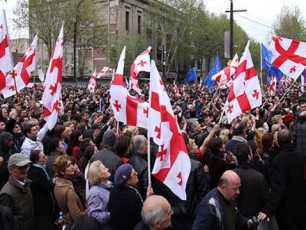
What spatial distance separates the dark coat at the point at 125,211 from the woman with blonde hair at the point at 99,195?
31 cm

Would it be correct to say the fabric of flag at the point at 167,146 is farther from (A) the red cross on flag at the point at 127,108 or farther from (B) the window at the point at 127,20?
(B) the window at the point at 127,20

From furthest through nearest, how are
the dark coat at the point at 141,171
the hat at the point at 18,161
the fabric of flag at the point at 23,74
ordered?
1. the fabric of flag at the point at 23,74
2. the dark coat at the point at 141,171
3. the hat at the point at 18,161

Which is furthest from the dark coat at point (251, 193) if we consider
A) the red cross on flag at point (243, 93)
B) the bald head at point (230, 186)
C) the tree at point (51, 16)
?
the tree at point (51, 16)

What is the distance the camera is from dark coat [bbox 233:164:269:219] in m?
4.48

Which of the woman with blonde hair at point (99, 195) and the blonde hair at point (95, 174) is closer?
the woman with blonde hair at point (99, 195)

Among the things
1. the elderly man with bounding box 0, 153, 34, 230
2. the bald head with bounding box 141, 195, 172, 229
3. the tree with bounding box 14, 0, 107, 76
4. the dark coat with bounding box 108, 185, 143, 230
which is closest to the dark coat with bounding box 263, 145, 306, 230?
the dark coat with bounding box 108, 185, 143, 230

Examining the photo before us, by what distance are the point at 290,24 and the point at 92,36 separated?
2801cm

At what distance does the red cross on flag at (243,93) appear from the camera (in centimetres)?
763

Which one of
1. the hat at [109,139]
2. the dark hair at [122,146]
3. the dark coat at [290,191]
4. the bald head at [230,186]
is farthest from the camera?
the hat at [109,139]

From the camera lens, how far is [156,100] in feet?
14.6

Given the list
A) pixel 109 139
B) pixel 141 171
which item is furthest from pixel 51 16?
pixel 141 171

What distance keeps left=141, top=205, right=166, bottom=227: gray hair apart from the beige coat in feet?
4.04

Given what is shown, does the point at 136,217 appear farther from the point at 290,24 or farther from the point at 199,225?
the point at 290,24

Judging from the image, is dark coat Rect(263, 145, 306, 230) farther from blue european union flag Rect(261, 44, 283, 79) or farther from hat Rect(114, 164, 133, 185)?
blue european union flag Rect(261, 44, 283, 79)
